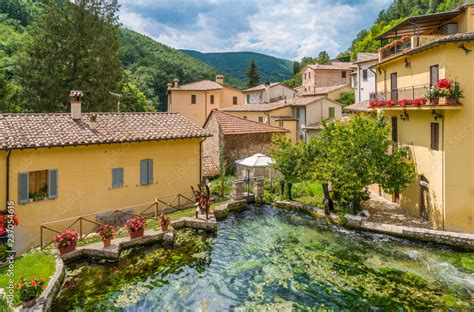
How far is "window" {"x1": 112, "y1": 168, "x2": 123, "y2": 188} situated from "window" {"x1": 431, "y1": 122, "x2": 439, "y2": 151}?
1548 cm

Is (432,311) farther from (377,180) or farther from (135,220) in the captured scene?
(135,220)

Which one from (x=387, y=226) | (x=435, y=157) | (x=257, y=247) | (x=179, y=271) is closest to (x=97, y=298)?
(x=179, y=271)

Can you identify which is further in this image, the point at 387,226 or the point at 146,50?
the point at 146,50

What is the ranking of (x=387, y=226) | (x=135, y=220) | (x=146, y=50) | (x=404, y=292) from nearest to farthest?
(x=404, y=292)
(x=135, y=220)
(x=387, y=226)
(x=146, y=50)

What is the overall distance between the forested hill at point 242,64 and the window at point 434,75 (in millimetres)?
112923

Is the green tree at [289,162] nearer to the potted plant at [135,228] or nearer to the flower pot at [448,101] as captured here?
the flower pot at [448,101]

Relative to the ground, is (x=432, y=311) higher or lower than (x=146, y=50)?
lower

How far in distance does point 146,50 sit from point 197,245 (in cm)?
7363

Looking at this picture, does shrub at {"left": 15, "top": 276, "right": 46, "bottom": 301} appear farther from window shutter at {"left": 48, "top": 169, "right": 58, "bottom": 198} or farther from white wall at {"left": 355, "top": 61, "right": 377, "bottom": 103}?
white wall at {"left": 355, "top": 61, "right": 377, "bottom": 103}

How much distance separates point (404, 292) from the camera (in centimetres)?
1083

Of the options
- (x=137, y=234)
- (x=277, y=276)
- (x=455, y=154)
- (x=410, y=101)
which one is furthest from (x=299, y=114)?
(x=277, y=276)

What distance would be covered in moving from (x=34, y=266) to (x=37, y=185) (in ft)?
15.3

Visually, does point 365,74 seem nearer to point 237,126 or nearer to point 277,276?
point 237,126

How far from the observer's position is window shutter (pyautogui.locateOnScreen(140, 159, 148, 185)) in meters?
18.1
